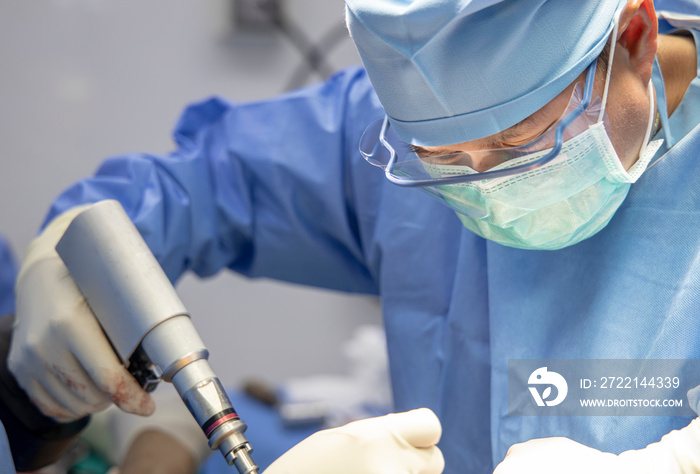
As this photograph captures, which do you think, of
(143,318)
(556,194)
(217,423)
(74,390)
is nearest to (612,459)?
(556,194)

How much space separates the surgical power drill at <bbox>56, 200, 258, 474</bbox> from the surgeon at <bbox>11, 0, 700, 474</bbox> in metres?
0.04

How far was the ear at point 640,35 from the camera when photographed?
80 cm

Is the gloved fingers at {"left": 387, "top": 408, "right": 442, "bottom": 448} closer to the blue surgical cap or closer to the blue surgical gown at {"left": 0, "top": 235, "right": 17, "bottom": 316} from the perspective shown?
the blue surgical cap

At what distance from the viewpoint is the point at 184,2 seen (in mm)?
1933

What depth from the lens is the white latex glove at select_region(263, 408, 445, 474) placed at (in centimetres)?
71

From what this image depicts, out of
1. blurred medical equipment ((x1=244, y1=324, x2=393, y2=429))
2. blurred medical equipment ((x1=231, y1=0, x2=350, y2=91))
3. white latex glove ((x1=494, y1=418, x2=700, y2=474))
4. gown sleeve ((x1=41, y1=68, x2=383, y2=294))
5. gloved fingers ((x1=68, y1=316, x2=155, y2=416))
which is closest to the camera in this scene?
white latex glove ((x1=494, y1=418, x2=700, y2=474))

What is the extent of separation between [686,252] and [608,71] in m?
0.26

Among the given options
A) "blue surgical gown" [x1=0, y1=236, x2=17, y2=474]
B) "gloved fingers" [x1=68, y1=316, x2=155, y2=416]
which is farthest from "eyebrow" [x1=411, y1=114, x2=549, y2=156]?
"blue surgical gown" [x1=0, y1=236, x2=17, y2=474]

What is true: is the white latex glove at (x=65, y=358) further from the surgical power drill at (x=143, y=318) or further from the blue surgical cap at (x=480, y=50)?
the blue surgical cap at (x=480, y=50)

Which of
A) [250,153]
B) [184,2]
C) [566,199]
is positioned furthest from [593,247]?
[184,2]

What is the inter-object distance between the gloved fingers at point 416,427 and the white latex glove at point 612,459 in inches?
3.4

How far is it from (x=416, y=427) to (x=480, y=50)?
1.47 feet

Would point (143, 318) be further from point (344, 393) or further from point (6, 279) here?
point (344, 393)

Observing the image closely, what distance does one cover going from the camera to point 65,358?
3.00 ft
